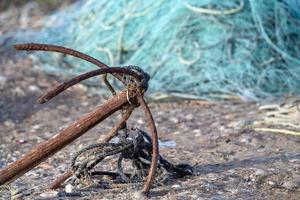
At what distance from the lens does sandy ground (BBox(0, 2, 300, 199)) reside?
2752 millimetres

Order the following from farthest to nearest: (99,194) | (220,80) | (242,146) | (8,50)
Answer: (8,50) < (220,80) < (242,146) < (99,194)

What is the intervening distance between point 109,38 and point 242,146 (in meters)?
2.42

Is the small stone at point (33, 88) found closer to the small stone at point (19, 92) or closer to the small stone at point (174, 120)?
the small stone at point (19, 92)

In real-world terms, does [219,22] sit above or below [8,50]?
above

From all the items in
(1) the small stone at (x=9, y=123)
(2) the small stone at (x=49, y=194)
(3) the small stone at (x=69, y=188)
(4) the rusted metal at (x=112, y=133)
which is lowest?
(1) the small stone at (x=9, y=123)

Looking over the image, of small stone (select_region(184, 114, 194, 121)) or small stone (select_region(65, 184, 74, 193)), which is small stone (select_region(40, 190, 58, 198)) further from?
small stone (select_region(184, 114, 194, 121))

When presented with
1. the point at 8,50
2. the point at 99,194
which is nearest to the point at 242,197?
the point at 99,194

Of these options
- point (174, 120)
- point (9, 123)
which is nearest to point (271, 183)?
point (174, 120)

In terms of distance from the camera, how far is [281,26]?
5086 mm

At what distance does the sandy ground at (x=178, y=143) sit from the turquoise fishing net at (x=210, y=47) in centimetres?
25

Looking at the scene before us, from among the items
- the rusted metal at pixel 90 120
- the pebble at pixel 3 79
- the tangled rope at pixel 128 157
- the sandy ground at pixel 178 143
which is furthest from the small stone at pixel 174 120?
the rusted metal at pixel 90 120

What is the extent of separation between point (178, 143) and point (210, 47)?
1.48m

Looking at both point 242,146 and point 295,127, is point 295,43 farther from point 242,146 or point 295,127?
point 242,146

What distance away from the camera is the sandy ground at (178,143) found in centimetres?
275
